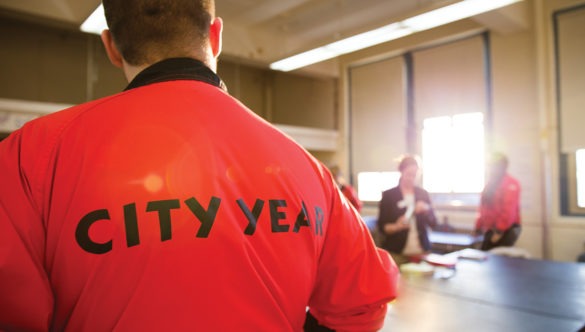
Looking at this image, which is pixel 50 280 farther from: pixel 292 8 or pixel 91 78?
pixel 91 78

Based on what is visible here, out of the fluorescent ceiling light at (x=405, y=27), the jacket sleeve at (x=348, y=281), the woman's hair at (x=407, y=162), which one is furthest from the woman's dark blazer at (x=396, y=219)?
the jacket sleeve at (x=348, y=281)

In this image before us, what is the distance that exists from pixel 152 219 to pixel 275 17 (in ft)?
19.0

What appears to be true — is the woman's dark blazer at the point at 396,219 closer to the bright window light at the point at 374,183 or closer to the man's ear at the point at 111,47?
the man's ear at the point at 111,47

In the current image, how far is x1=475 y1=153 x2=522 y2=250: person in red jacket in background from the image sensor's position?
12.0ft

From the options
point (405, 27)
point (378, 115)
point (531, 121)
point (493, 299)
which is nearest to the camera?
point (493, 299)

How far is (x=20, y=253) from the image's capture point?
437mm

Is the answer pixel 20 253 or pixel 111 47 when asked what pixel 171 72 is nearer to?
pixel 111 47

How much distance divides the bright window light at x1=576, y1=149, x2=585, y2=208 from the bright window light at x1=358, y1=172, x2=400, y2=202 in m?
2.33

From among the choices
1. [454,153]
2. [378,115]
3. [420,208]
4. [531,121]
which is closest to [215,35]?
[420,208]

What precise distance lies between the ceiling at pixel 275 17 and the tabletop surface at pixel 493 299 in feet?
9.28

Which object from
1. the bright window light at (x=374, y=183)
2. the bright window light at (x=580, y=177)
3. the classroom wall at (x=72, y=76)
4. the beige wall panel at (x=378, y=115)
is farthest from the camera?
the bright window light at (x=374, y=183)

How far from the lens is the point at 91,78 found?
6098 mm

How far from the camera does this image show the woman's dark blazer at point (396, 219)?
3.06 meters

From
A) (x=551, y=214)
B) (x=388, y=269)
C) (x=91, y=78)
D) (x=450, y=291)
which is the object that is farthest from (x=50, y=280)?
(x=91, y=78)
